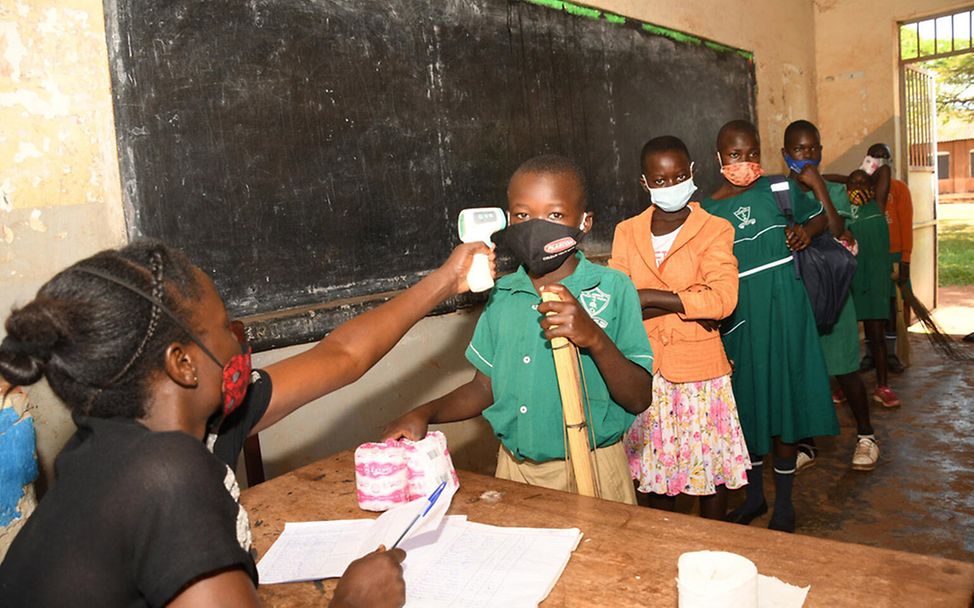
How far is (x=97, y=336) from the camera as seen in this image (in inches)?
36.2

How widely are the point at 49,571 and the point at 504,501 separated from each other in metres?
0.83

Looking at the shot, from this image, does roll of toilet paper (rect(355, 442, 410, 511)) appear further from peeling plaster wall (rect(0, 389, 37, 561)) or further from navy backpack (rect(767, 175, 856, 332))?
navy backpack (rect(767, 175, 856, 332))

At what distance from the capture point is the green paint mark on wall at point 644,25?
3918 mm

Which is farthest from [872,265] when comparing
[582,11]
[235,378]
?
[235,378]

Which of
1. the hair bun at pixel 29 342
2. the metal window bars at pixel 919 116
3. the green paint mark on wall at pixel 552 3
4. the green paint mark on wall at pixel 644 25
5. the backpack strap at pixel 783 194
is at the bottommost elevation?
the hair bun at pixel 29 342

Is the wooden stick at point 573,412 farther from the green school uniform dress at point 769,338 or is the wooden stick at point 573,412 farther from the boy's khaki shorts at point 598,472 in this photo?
the green school uniform dress at point 769,338

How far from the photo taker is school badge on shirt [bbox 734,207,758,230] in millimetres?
2941

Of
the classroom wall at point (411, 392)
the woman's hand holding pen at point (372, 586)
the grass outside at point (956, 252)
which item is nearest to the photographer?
the woman's hand holding pen at point (372, 586)

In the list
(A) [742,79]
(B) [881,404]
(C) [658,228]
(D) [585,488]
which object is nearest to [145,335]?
(D) [585,488]

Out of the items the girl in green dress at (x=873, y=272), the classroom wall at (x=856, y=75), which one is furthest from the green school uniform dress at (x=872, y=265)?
the classroom wall at (x=856, y=75)

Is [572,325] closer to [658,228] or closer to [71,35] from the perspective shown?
[658,228]

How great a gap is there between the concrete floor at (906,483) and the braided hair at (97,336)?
9.44ft

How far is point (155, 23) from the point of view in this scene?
2254 millimetres

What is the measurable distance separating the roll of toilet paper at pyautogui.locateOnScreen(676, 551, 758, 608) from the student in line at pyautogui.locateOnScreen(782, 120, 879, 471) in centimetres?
274
